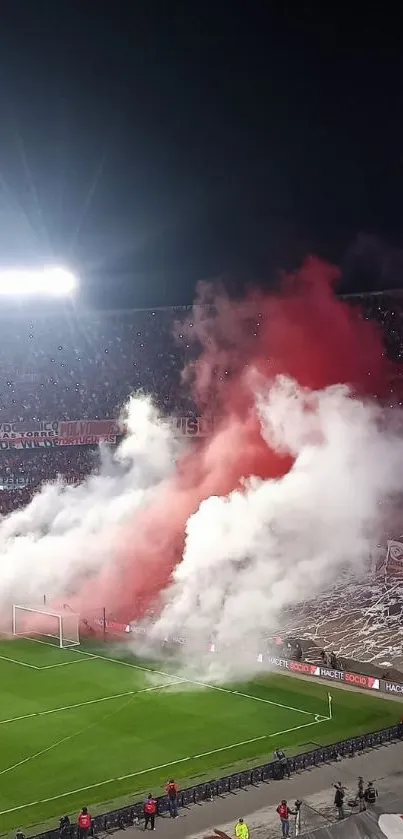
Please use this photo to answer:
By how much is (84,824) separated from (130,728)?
25.1 feet

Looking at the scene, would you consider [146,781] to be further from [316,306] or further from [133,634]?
[316,306]

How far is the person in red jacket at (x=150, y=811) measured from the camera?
20281mm

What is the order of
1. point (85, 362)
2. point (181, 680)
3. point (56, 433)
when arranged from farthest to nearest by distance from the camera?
point (85, 362) < point (56, 433) < point (181, 680)

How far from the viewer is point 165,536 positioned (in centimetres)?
3909

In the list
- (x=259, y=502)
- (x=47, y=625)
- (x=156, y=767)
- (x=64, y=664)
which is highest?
(x=259, y=502)

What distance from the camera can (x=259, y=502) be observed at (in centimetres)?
3300

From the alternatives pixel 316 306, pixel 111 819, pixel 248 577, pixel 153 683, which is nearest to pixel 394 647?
pixel 248 577

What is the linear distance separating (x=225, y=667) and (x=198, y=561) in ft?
12.7

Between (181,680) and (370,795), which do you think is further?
(181,680)

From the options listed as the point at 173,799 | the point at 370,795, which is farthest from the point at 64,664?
Result: the point at 370,795

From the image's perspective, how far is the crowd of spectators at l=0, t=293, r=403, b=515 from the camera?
5009 centimetres

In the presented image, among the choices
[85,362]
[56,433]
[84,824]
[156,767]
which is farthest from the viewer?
[85,362]

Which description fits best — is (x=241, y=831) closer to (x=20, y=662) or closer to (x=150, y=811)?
(x=150, y=811)

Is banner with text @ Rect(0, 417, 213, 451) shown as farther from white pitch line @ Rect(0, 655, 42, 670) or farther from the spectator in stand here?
the spectator in stand
